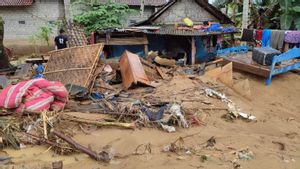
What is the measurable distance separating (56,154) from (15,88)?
206 cm

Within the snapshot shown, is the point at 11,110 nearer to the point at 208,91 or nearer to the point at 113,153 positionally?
the point at 113,153

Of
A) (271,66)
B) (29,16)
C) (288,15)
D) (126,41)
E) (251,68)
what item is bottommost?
(251,68)

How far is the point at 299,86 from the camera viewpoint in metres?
9.09

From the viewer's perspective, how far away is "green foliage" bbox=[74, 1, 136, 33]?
1392 cm

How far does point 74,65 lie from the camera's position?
27.3ft

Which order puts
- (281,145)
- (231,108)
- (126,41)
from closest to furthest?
1. (281,145)
2. (231,108)
3. (126,41)

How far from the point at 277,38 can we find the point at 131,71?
19.1ft

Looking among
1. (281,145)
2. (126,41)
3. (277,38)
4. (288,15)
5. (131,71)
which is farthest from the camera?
(288,15)

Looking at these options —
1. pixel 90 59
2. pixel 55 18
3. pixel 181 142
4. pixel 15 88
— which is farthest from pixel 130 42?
pixel 55 18

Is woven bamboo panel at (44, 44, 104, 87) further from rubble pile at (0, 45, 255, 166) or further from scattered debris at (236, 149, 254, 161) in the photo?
scattered debris at (236, 149, 254, 161)

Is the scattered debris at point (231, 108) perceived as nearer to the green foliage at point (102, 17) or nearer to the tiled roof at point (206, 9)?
the tiled roof at point (206, 9)

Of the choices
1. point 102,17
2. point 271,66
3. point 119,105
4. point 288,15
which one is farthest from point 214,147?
point 102,17

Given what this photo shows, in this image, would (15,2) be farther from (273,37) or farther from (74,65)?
(273,37)

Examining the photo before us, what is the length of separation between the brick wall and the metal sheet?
35.0 feet
